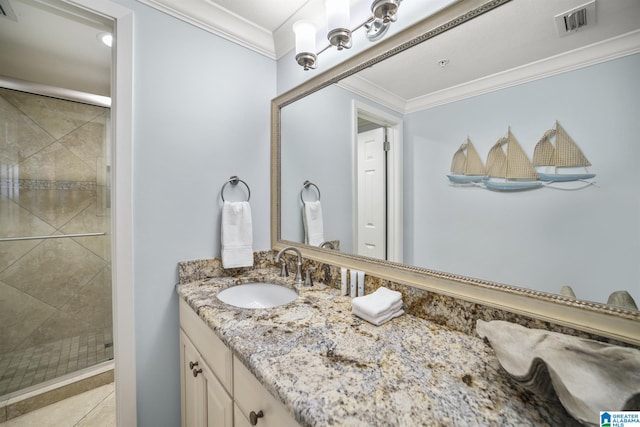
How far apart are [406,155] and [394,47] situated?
16.5 inches

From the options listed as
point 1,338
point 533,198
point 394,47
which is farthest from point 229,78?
point 1,338

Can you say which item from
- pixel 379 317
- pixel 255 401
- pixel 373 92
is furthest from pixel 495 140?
pixel 255 401

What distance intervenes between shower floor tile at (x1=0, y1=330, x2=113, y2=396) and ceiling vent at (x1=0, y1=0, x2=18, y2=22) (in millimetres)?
2100

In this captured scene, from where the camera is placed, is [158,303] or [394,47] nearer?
[394,47]

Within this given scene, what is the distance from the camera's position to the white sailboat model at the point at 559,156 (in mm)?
641

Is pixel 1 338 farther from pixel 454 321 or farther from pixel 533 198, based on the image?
pixel 533 198

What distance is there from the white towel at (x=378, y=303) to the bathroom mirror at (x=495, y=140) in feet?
0.28

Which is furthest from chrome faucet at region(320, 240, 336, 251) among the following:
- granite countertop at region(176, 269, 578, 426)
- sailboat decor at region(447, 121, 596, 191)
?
sailboat decor at region(447, 121, 596, 191)

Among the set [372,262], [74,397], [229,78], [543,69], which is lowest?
[74,397]

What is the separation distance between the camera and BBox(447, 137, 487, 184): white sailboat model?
82cm

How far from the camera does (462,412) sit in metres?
0.49

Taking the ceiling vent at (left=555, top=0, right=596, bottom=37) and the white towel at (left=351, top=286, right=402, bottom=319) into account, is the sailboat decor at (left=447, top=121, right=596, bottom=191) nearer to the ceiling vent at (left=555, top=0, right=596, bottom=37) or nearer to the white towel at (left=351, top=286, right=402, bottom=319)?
the ceiling vent at (left=555, top=0, right=596, bottom=37)

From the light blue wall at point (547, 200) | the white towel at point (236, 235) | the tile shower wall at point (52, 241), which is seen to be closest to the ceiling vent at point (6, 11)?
the tile shower wall at point (52, 241)

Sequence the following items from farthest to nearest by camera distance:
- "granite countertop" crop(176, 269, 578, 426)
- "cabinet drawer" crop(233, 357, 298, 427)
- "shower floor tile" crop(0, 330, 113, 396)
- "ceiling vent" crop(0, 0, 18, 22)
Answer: "shower floor tile" crop(0, 330, 113, 396)
"ceiling vent" crop(0, 0, 18, 22)
"cabinet drawer" crop(233, 357, 298, 427)
"granite countertop" crop(176, 269, 578, 426)
